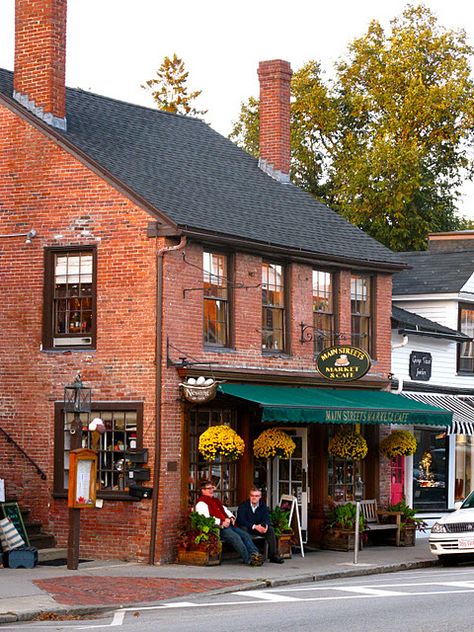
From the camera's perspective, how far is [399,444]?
88.5 feet

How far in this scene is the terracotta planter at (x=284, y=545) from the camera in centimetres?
2327

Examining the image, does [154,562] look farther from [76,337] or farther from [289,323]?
[289,323]

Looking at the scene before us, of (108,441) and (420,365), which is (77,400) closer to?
(108,441)

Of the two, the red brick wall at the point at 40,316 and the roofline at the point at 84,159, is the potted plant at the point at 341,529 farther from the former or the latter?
the roofline at the point at 84,159

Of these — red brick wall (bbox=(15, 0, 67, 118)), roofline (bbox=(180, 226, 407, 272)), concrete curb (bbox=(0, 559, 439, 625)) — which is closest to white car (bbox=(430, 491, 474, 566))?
concrete curb (bbox=(0, 559, 439, 625))

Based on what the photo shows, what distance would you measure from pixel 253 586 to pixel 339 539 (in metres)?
5.86

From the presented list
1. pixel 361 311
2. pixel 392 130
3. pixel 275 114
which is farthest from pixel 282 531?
pixel 392 130

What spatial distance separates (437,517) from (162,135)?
10.8 meters

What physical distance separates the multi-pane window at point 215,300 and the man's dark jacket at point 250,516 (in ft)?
10.1

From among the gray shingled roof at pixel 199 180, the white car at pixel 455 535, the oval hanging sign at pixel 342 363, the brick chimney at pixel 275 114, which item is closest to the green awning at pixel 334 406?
the oval hanging sign at pixel 342 363

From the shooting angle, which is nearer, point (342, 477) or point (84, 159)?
point (84, 159)

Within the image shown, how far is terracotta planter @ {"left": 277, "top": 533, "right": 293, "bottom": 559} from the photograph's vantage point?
23266 mm

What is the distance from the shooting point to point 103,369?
2316cm

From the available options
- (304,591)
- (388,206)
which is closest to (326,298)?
(304,591)
